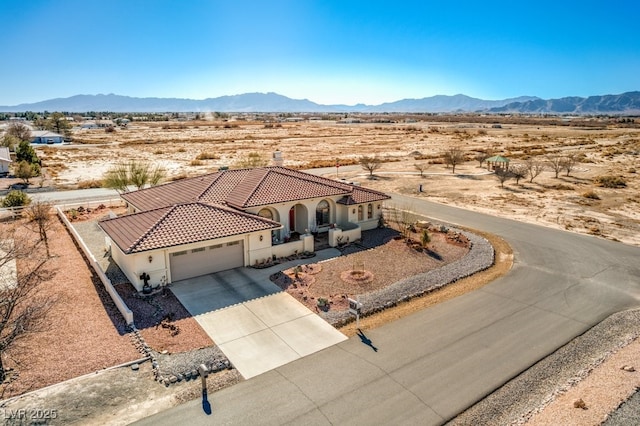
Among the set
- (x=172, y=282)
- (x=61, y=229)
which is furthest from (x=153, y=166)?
(x=172, y=282)

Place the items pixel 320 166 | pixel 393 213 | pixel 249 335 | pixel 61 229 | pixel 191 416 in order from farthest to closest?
1. pixel 320 166
2. pixel 393 213
3. pixel 61 229
4. pixel 249 335
5. pixel 191 416

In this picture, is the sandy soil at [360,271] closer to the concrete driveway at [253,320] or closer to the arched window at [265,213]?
the concrete driveway at [253,320]

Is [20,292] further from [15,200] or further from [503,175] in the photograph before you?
[503,175]

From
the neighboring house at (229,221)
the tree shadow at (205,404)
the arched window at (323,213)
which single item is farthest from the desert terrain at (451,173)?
the tree shadow at (205,404)

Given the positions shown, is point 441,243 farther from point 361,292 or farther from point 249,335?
point 249,335

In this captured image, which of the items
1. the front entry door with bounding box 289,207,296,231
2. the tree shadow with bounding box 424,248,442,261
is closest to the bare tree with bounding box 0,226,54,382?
the front entry door with bounding box 289,207,296,231

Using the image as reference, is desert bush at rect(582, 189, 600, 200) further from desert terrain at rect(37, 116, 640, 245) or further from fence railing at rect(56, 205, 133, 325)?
fence railing at rect(56, 205, 133, 325)
